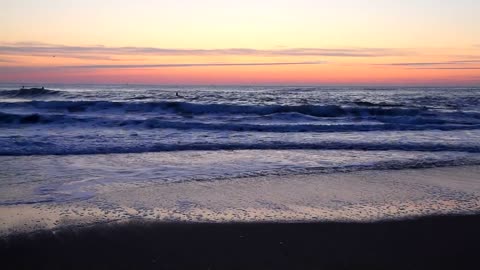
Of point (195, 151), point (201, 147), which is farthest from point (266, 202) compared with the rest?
point (201, 147)

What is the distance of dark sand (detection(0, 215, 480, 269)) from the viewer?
4.43m

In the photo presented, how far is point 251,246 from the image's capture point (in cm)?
488

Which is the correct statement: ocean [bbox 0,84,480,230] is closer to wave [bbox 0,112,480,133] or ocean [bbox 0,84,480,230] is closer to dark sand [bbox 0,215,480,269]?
wave [bbox 0,112,480,133]

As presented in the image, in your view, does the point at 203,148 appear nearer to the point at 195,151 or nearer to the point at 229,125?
the point at 195,151

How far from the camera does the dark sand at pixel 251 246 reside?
14.5 ft

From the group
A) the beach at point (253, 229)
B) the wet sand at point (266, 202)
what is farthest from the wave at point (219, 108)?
the beach at point (253, 229)

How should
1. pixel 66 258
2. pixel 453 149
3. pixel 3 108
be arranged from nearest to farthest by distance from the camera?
pixel 66 258
pixel 453 149
pixel 3 108

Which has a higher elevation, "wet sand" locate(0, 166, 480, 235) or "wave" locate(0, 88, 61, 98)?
"wave" locate(0, 88, 61, 98)

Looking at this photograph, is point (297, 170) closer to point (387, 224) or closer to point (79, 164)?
point (387, 224)

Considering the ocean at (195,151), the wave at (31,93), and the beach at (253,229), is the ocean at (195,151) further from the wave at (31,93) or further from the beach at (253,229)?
the wave at (31,93)

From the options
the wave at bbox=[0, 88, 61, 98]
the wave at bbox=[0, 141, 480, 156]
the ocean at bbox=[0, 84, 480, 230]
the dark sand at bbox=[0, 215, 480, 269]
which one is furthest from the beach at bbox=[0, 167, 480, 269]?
the wave at bbox=[0, 88, 61, 98]

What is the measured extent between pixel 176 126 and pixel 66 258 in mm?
14570

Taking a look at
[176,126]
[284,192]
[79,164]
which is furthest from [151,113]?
[284,192]

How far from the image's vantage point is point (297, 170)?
9.37 metres
